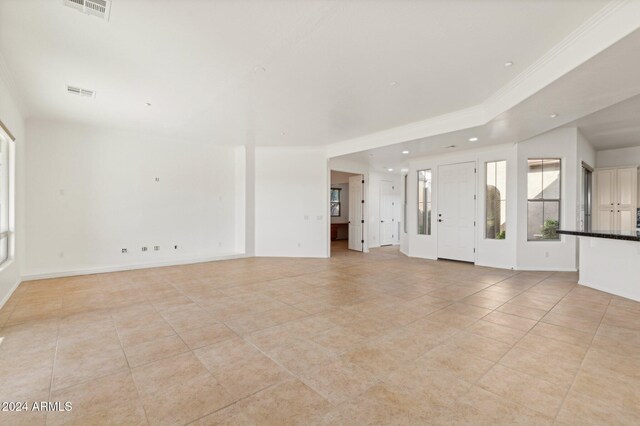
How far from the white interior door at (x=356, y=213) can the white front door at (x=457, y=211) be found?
2461 mm

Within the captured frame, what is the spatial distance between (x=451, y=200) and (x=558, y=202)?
83.5 inches

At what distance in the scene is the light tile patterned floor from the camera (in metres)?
1.86

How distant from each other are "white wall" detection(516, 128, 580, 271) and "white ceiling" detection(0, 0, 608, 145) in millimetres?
2740

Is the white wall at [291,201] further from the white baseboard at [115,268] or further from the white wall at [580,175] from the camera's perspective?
the white wall at [580,175]

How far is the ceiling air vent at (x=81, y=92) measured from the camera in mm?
4168

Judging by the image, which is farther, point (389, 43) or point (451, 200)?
point (451, 200)

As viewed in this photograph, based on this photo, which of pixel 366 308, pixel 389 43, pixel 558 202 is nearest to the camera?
pixel 389 43

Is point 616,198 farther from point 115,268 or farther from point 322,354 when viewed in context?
point 115,268

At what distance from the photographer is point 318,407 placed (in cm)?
187

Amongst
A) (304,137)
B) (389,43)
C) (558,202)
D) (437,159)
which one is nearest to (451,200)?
(437,159)

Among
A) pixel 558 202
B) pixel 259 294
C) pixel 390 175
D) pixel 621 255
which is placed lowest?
pixel 259 294

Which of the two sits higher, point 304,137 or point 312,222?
point 304,137

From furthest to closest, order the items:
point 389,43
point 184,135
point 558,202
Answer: point 184,135 → point 558,202 → point 389,43

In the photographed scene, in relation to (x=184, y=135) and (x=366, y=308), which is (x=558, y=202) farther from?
(x=184, y=135)
